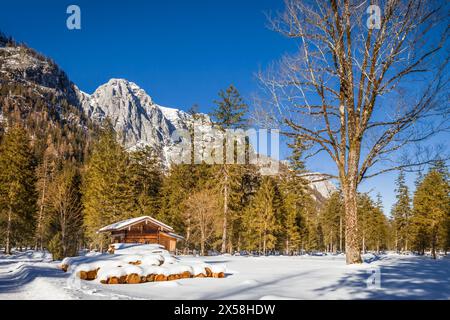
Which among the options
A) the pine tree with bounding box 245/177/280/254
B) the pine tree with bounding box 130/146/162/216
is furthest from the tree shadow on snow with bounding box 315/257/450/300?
the pine tree with bounding box 130/146/162/216

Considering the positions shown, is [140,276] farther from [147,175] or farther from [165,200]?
[147,175]

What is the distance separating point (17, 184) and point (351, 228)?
35.8 meters

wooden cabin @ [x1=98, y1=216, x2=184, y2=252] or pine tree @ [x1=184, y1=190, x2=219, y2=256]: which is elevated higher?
pine tree @ [x1=184, y1=190, x2=219, y2=256]

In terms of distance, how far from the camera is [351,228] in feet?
38.3

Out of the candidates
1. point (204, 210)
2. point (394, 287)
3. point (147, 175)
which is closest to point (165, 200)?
point (147, 175)

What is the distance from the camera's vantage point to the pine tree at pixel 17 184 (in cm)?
3572

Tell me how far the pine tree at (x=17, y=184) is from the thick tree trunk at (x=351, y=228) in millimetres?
34912

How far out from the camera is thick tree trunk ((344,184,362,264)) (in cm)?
1157

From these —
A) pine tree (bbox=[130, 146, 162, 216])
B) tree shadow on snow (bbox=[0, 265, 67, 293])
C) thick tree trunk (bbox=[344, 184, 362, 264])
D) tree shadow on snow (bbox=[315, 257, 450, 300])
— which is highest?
pine tree (bbox=[130, 146, 162, 216])

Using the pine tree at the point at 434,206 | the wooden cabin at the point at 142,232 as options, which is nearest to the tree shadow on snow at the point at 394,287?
the wooden cabin at the point at 142,232

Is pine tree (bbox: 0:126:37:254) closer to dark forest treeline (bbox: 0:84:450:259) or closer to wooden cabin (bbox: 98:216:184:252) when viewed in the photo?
dark forest treeline (bbox: 0:84:450:259)

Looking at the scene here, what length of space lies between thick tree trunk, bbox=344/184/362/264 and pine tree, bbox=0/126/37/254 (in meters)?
34.9

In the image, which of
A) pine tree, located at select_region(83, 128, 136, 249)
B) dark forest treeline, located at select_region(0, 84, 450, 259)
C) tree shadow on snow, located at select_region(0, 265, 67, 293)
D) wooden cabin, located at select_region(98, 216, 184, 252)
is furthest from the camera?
pine tree, located at select_region(83, 128, 136, 249)

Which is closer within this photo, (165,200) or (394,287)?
(394,287)
